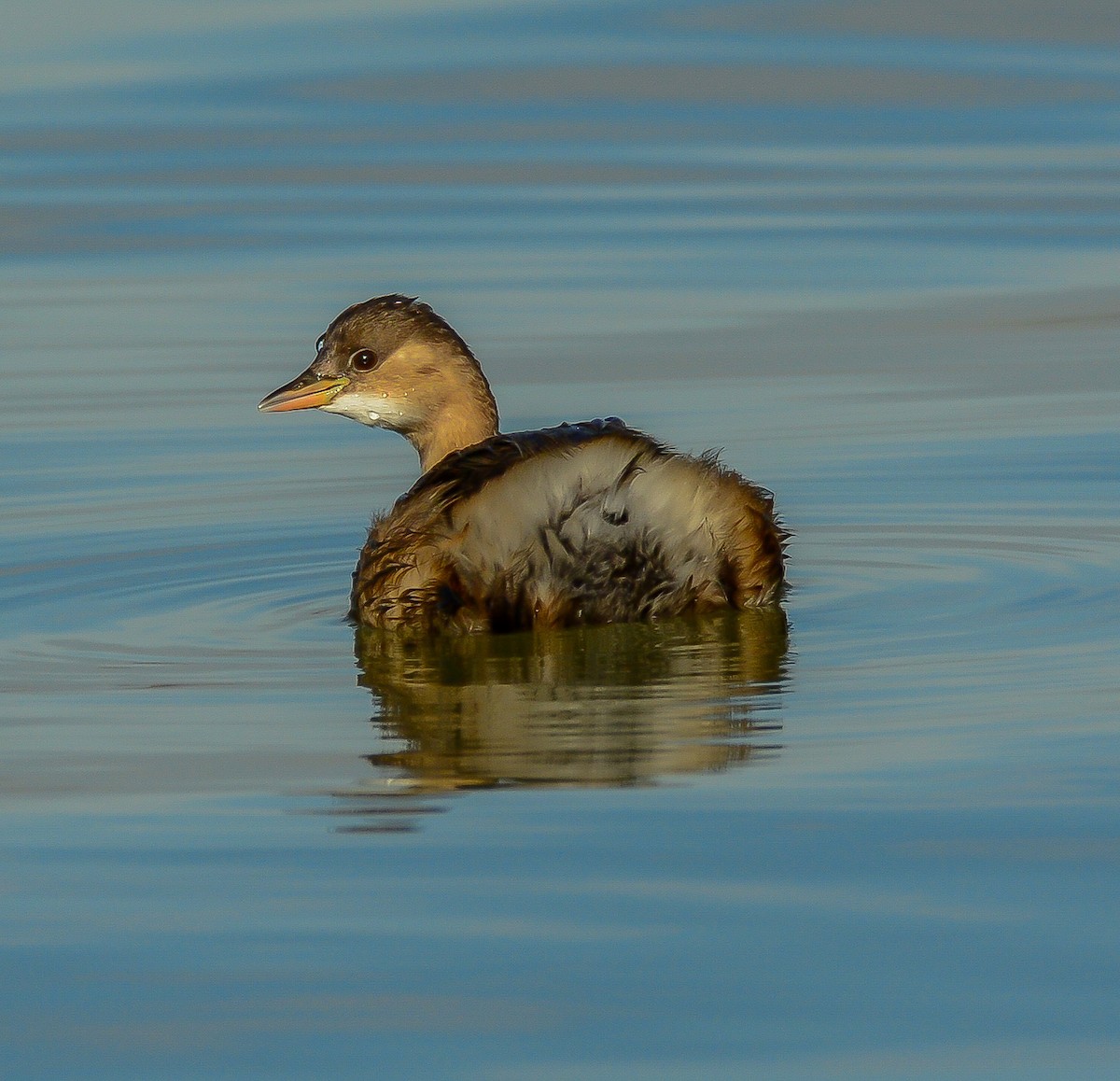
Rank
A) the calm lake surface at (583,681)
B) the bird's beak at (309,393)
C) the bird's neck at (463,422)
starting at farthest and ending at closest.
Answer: the bird's beak at (309,393) < the bird's neck at (463,422) < the calm lake surface at (583,681)

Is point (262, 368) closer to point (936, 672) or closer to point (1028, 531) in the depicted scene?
point (1028, 531)

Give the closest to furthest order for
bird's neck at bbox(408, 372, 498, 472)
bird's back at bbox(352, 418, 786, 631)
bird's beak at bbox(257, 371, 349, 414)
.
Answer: bird's back at bbox(352, 418, 786, 631) < bird's neck at bbox(408, 372, 498, 472) < bird's beak at bbox(257, 371, 349, 414)

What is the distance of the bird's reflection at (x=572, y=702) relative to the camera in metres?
5.21

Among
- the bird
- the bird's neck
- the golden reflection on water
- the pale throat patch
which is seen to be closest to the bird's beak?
the pale throat patch

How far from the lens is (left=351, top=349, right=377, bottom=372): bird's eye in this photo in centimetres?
794

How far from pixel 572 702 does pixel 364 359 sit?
7.61 ft

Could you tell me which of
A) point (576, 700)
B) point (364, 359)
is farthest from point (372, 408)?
point (576, 700)

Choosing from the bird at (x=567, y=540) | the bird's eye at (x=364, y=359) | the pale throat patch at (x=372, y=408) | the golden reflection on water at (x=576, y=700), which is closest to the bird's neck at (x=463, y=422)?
the pale throat patch at (x=372, y=408)

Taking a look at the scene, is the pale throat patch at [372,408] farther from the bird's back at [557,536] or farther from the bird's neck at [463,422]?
the bird's back at [557,536]

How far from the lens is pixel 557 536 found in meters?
6.52

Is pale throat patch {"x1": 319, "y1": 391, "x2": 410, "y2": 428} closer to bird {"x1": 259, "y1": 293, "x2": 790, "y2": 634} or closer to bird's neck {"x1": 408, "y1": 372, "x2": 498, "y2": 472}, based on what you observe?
bird's neck {"x1": 408, "y1": 372, "x2": 498, "y2": 472}

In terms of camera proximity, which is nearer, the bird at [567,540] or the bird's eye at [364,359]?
the bird at [567,540]

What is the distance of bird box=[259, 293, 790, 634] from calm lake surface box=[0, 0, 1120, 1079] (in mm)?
108

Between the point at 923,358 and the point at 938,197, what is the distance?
3.46 meters
